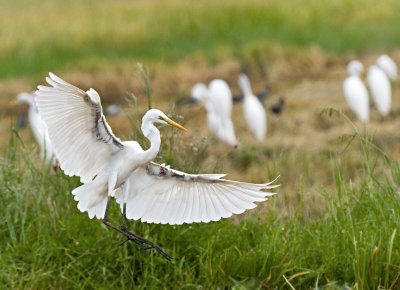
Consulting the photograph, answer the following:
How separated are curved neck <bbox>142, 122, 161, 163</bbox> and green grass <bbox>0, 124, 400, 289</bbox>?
79 centimetres

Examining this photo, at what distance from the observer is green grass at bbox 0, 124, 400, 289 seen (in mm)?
4430

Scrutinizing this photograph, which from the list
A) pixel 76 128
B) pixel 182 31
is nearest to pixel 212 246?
pixel 76 128

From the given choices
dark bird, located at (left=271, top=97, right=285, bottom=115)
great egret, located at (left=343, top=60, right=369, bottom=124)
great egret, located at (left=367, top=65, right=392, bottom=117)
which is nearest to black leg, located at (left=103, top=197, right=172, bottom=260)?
great egret, located at (left=343, top=60, right=369, bottom=124)

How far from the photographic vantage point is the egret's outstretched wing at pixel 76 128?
3801 mm

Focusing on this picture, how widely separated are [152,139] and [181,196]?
42 cm

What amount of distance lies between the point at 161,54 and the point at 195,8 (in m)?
2.70

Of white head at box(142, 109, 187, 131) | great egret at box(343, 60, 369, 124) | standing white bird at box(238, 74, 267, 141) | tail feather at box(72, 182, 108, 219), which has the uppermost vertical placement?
great egret at box(343, 60, 369, 124)

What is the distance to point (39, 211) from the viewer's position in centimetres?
494

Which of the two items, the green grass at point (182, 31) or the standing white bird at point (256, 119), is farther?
the green grass at point (182, 31)

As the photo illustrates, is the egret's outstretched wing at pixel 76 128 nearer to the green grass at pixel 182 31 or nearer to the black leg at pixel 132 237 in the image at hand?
the black leg at pixel 132 237

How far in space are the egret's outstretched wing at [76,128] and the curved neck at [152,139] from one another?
138 millimetres

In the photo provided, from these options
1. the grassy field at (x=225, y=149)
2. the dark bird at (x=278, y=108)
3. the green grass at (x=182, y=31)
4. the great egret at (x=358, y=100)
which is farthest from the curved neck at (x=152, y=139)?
the green grass at (x=182, y=31)

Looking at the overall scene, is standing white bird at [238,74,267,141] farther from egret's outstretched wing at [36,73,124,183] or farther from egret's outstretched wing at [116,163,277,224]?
egret's outstretched wing at [36,73,124,183]

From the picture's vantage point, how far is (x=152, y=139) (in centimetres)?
392
